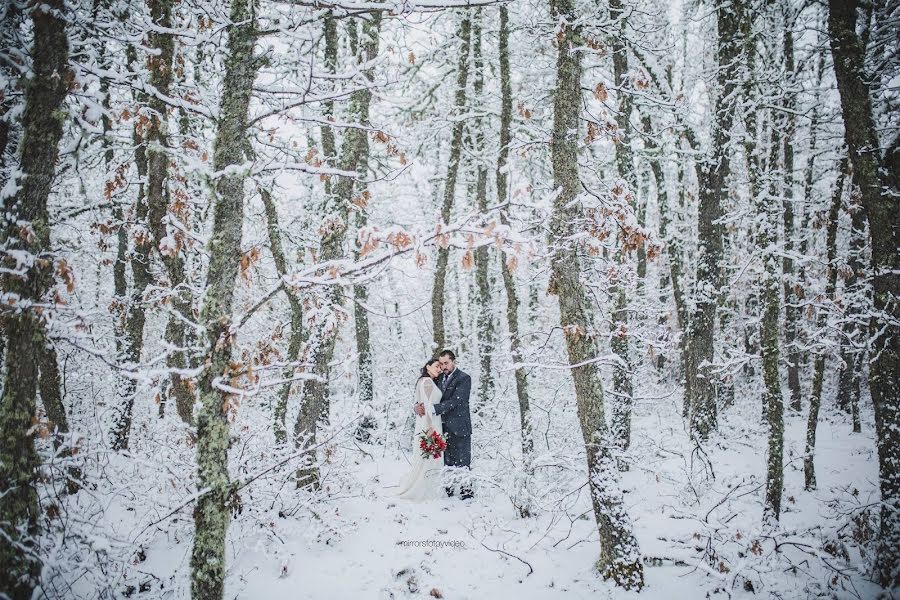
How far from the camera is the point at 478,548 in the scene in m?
5.44

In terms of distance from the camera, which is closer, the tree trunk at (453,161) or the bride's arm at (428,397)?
the bride's arm at (428,397)

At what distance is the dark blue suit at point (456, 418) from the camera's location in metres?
7.53

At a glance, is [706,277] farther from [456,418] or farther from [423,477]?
[423,477]

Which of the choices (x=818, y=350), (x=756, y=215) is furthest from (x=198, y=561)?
(x=818, y=350)

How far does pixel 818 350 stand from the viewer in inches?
314

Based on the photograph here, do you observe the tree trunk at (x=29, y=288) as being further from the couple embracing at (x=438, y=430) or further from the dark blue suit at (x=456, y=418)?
the dark blue suit at (x=456, y=418)

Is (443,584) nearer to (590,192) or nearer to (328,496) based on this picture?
(328,496)

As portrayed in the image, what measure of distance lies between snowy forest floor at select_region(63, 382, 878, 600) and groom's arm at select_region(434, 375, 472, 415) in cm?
129

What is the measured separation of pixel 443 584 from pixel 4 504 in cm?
383

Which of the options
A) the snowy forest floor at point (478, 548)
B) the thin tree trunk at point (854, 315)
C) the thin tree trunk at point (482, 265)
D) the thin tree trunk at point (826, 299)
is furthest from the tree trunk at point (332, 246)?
the thin tree trunk at point (826, 299)

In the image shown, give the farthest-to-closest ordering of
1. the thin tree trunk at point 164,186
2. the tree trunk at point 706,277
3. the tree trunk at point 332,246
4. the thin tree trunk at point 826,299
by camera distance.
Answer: the tree trunk at point 706,277
the thin tree trunk at point 826,299
the tree trunk at point 332,246
the thin tree trunk at point 164,186

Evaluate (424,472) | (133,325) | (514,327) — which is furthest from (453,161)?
(133,325)

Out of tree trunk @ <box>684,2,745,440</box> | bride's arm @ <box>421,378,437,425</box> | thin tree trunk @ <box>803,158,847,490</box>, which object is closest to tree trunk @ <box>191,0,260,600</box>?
bride's arm @ <box>421,378,437,425</box>

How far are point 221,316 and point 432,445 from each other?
4.74 meters
